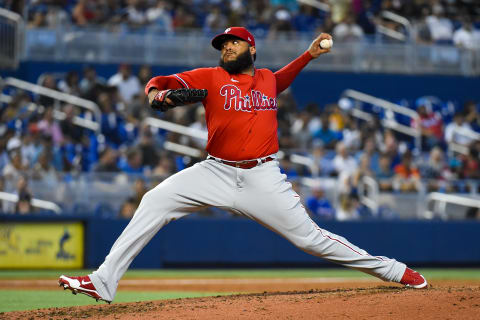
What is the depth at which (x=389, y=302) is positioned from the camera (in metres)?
5.91

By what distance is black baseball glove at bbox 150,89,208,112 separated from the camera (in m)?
5.70

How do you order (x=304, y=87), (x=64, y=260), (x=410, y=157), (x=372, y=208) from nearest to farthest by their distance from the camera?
(x=64, y=260) → (x=372, y=208) → (x=410, y=157) → (x=304, y=87)

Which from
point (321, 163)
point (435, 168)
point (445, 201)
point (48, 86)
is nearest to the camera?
point (445, 201)

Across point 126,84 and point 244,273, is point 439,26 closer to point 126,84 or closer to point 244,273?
point 126,84

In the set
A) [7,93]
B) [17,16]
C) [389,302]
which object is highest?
[17,16]

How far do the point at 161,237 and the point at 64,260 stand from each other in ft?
5.24

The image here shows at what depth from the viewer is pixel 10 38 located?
1680cm

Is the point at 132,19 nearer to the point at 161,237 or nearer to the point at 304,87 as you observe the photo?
the point at 304,87

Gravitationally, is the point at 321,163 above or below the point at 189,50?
below

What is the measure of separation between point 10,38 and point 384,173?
8.08 metres

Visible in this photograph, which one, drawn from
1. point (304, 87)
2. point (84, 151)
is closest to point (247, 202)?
point (84, 151)

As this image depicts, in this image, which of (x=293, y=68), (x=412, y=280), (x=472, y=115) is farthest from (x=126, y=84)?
(x=412, y=280)

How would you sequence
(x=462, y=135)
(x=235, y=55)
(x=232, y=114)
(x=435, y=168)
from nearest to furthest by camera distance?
(x=232, y=114)
(x=235, y=55)
(x=435, y=168)
(x=462, y=135)

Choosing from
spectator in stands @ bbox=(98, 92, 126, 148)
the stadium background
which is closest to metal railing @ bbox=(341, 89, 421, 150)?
the stadium background
